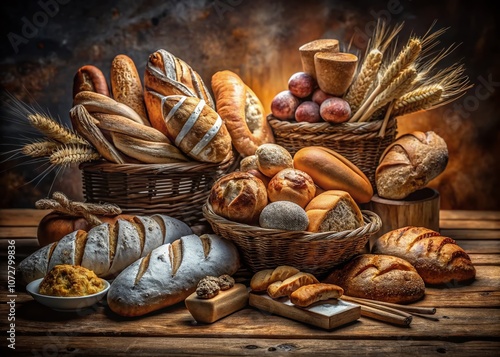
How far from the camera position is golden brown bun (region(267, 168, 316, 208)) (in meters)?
2.28

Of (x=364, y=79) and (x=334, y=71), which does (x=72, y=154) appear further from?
(x=364, y=79)

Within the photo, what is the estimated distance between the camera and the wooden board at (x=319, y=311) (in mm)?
1950

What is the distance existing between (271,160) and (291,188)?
158 mm

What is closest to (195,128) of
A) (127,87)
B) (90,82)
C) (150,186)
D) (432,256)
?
(150,186)

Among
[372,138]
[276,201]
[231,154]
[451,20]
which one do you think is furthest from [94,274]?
[451,20]

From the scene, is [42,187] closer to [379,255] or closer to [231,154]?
[231,154]

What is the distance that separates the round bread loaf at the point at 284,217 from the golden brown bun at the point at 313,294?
217 millimetres

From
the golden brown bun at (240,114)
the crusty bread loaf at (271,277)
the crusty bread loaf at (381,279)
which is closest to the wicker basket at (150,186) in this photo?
the golden brown bun at (240,114)

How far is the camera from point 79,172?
348 cm

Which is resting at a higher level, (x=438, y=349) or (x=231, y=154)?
(x=231, y=154)

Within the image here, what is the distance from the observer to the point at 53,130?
2.52m

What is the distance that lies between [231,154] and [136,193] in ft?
1.56

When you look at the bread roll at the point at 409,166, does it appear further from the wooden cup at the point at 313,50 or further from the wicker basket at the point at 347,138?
the wooden cup at the point at 313,50

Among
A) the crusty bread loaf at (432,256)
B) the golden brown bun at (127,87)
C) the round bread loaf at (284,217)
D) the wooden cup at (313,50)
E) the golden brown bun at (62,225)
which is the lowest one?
the crusty bread loaf at (432,256)
